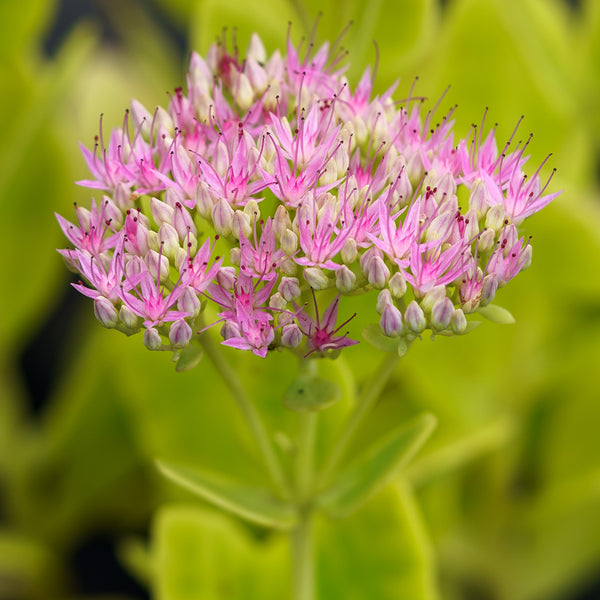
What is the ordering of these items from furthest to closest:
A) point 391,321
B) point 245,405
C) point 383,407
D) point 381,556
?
point 383,407 < point 381,556 < point 245,405 < point 391,321

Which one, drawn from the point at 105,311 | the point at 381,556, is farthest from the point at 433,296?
the point at 381,556

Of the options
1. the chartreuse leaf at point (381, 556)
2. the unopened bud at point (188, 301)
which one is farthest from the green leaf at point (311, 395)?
the chartreuse leaf at point (381, 556)

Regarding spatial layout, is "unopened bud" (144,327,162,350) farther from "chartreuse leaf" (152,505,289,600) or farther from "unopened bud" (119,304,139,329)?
"chartreuse leaf" (152,505,289,600)

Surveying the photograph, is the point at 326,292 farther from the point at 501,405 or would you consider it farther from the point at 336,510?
the point at 501,405

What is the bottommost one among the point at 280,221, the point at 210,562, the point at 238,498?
the point at 210,562

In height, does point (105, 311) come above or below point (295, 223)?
below

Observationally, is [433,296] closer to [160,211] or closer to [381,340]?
[381,340]

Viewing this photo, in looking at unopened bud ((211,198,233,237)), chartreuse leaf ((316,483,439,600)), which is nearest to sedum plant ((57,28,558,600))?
unopened bud ((211,198,233,237))

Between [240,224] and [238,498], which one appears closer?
[240,224]

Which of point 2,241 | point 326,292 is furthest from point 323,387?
point 2,241
